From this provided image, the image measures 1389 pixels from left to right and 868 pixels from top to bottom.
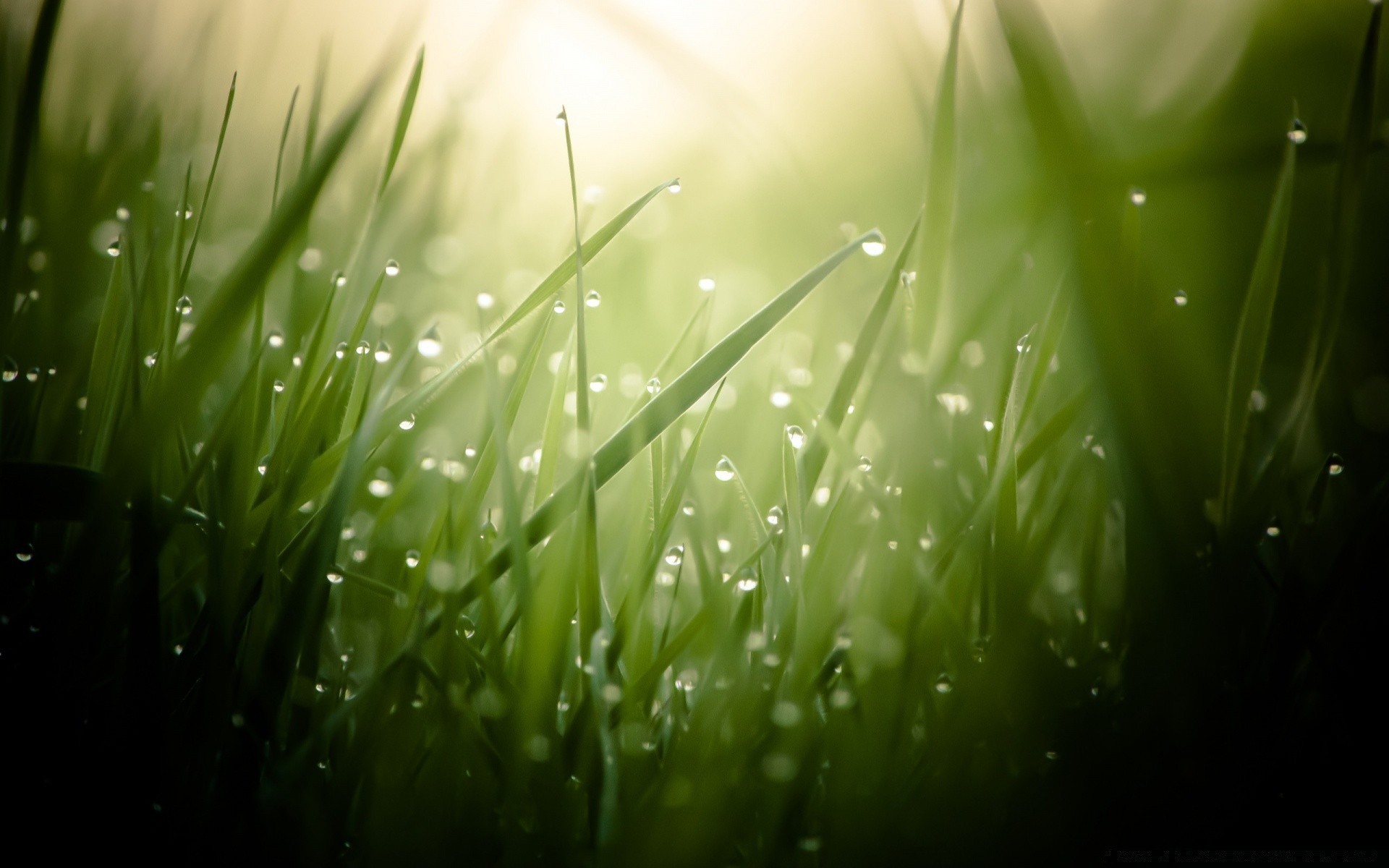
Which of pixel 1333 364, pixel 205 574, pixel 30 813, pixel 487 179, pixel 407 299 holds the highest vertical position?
pixel 487 179

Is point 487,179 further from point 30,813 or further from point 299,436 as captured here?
point 30,813

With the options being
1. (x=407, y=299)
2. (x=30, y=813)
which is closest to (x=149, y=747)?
(x=30, y=813)

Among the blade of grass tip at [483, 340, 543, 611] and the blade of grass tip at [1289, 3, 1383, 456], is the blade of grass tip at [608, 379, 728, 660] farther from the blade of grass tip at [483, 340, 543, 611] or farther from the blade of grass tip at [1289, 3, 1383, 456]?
the blade of grass tip at [1289, 3, 1383, 456]

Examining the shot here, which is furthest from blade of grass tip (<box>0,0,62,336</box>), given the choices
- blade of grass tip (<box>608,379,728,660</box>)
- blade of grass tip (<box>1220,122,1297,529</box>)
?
blade of grass tip (<box>1220,122,1297,529</box>)

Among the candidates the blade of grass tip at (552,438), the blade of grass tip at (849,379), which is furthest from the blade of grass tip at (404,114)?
the blade of grass tip at (849,379)

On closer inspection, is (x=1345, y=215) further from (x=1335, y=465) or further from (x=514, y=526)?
(x=514, y=526)
